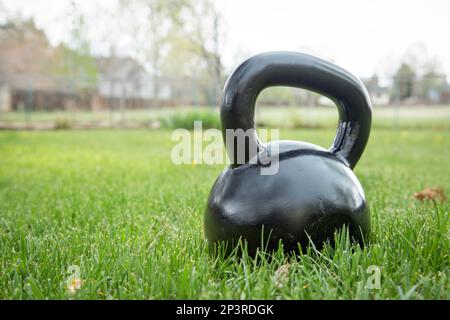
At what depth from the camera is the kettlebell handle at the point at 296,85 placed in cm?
158

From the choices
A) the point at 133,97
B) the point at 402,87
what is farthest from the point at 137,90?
the point at 402,87

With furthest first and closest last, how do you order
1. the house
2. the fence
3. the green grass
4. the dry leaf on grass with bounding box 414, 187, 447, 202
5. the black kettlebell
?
the house
the fence
the dry leaf on grass with bounding box 414, 187, 447, 202
the black kettlebell
the green grass

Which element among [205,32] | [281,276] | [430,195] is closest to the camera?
[281,276]

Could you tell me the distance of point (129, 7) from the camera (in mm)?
20062

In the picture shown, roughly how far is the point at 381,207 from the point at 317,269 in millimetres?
1336

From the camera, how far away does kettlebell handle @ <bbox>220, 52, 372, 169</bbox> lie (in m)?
1.58

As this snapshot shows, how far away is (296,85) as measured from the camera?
1.69 metres

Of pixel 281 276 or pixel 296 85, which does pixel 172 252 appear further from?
pixel 296 85

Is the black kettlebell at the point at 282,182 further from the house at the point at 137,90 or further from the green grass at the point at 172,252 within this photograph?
the house at the point at 137,90

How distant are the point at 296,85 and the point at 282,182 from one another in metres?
0.43

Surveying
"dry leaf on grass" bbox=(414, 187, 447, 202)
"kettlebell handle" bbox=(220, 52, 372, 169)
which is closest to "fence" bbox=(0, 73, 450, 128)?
"dry leaf on grass" bbox=(414, 187, 447, 202)

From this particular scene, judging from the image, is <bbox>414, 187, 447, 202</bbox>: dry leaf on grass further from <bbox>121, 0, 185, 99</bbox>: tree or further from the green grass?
<bbox>121, 0, 185, 99</bbox>: tree

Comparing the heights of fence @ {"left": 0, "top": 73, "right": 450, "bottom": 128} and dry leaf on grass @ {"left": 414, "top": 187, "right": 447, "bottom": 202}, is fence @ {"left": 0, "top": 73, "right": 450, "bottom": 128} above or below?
above
